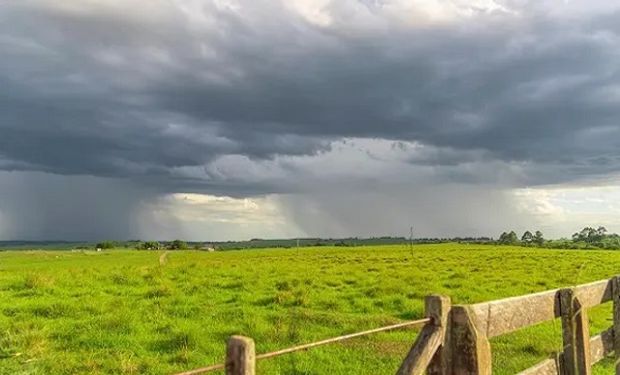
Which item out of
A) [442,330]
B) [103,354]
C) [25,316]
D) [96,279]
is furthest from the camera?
[96,279]

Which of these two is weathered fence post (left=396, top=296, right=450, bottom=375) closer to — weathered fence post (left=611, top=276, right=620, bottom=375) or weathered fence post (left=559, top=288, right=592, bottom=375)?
weathered fence post (left=559, top=288, right=592, bottom=375)

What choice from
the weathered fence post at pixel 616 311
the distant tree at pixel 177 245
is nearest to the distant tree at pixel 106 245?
the distant tree at pixel 177 245

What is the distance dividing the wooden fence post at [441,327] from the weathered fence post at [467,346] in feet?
0.20

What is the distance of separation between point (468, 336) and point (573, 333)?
7.92 ft

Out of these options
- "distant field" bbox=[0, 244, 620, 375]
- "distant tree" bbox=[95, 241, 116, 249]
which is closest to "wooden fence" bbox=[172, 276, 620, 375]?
"distant field" bbox=[0, 244, 620, 375]

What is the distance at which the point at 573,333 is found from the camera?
6488 mm

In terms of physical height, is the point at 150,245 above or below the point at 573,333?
above

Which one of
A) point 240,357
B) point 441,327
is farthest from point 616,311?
point 240,357

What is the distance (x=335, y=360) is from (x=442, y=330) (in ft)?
28.5

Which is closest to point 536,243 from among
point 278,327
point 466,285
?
point 466,285

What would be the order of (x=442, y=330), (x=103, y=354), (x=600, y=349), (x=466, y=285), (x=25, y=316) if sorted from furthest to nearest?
(x=466, y=285) → (x=25, y=316) → (x=103, y=354) → (x=600, y=349) → (x=442, y=330)

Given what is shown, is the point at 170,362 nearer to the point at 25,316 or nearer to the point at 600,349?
the point at 25,316

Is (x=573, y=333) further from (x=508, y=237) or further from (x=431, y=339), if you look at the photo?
(x=508, y=237)

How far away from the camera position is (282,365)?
1252 centimetres
